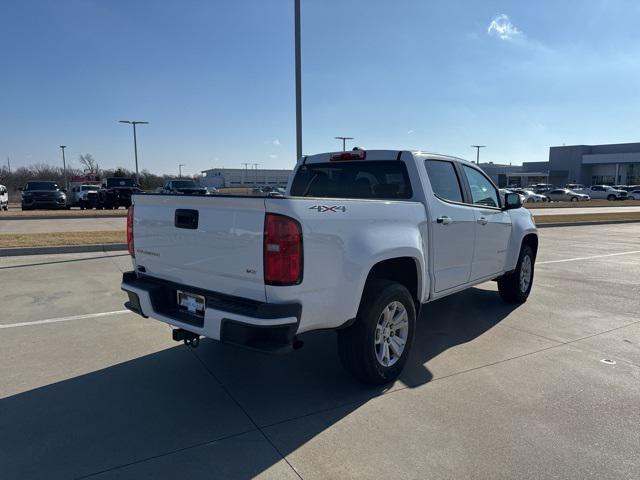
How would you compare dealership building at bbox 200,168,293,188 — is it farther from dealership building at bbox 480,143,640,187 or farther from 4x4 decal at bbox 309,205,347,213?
4x4 decal at bbox 309,205,347,213

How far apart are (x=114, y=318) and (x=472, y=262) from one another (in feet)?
14.1

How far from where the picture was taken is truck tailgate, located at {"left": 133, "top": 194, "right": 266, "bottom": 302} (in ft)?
10.4

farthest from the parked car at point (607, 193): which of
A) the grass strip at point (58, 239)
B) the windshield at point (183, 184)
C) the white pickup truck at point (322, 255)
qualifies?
the white pickup truck at point (322, 255)

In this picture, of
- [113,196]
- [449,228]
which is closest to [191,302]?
[449,228]

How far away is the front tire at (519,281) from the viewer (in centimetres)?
659

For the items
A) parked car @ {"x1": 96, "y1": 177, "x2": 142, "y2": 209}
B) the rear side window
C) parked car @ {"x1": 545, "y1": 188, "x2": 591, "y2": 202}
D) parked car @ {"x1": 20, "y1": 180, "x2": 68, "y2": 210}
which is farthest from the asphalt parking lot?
parked car @ {"x1": 545, "y1": 188, "x2": 591, "y2": 202}

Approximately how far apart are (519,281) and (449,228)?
2587mm

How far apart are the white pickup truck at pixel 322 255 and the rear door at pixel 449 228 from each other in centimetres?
1

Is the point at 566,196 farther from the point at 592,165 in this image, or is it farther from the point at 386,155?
the point at 386,155

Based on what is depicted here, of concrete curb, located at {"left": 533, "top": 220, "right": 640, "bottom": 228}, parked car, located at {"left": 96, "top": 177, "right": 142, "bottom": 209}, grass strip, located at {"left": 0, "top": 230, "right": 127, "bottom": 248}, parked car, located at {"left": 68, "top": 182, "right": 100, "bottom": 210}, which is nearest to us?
grass strip, located at {"left": 0, "top": 230, "right": 127, "bottom": 248}

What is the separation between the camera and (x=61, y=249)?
10.8m

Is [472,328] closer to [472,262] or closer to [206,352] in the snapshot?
[472,262]

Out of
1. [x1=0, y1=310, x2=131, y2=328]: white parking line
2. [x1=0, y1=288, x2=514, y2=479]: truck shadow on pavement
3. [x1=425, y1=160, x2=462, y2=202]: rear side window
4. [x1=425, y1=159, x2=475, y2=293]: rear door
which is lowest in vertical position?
Answer: [x1=0, y1=288, x2=514, y2=479]: truck shadow on pavement

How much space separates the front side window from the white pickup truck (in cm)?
13
